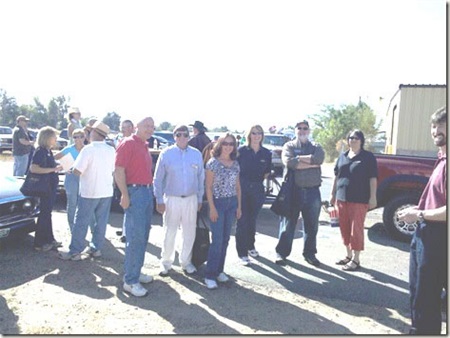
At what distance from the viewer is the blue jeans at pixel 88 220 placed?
539 cm

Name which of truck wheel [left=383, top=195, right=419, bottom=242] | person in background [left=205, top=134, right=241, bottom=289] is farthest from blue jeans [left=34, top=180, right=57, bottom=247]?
truck wheel [left=383, top=195, right=419, bottom=242]

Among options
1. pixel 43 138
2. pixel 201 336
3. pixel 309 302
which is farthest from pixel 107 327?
pixel 43 138

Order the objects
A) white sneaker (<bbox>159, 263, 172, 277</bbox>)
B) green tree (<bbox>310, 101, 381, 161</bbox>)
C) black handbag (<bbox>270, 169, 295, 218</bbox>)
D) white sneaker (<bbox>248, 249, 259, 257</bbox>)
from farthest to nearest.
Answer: green tree (<bbox>310, 101, 381, 161</bbox>) → white sneaker (<bbox>248, 249, 259, 257</bbox>) → black handbag (<bbox>270, 169, 295, 218</bbox>) → white sneaker (<bbox>159, 263, 172, 277</bbox>)

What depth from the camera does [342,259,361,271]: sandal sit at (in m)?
5.40

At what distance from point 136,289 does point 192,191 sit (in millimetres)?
1264

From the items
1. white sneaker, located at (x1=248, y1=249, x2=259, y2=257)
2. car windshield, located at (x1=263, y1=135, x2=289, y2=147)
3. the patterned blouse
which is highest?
car windshield, located at (x1=263, y1=135, x2=289, y2=147)

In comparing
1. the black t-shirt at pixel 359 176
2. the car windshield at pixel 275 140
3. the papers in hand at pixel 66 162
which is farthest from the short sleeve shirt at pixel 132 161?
the car windshield at pixel 275 140

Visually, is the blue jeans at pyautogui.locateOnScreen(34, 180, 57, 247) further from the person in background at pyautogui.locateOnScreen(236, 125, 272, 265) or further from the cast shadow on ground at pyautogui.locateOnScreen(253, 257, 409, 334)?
the cast shadow on ground at pyautogui.locateOnScreen(253, 257, 409, 334)

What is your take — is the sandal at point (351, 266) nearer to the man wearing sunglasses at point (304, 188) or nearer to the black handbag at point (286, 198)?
the man wearing sunglasses at point (304, 188)

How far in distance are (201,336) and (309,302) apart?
1.37 meters

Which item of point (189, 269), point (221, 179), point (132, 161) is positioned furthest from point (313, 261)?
point (132, 161)

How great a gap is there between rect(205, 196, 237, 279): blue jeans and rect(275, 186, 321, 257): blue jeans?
1104mm

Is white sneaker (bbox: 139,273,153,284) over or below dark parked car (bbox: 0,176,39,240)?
below

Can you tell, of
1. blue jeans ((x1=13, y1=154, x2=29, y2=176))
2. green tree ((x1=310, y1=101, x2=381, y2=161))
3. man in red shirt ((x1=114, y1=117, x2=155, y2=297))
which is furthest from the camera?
green tree ((x1=310, y1=101, x2=381, y2=161))
